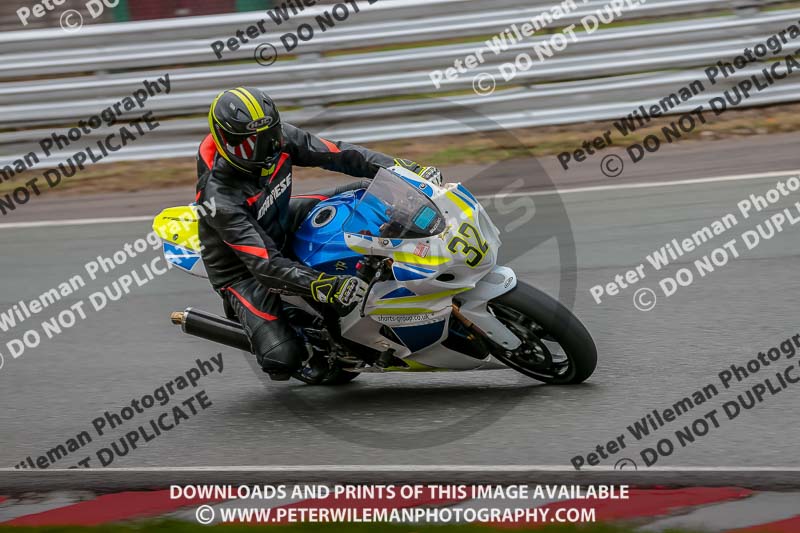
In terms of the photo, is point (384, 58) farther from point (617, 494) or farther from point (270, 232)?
point (617, 494)

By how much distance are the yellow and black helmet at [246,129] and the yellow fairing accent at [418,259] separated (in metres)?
0.84

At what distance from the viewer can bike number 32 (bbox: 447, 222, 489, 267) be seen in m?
5.03

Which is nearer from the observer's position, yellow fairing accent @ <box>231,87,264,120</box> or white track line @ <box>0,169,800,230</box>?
yellow fairing accent @ <box>231,87,264,120</box>

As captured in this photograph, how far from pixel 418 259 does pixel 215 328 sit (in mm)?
1422

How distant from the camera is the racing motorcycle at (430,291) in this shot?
5.08 meters

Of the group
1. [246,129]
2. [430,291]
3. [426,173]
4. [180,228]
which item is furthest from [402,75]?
[430,291]

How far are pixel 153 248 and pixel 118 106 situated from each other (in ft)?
9.23

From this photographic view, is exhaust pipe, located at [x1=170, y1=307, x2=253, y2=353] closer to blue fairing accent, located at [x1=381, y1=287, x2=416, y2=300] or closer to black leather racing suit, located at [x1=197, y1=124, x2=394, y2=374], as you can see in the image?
black leather racing suit, located at [x1=197, y1=124, x2=394, y2=374]

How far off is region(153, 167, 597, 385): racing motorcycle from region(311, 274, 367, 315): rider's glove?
85mm

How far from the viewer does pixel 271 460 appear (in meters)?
5.12

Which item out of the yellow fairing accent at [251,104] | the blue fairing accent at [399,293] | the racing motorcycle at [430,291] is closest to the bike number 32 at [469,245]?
the racing motorcycle at [430,291]

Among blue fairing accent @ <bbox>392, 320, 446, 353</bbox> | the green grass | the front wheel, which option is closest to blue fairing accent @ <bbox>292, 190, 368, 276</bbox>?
blue fairing accent @ <bbox>392, 320, 446, 353</bbox>

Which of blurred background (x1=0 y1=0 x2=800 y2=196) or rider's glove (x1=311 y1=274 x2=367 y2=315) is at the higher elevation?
blurred background (x1=0 y1=0 x2=800 y2=196)

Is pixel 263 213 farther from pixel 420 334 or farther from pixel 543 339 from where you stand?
pixel 543 339
